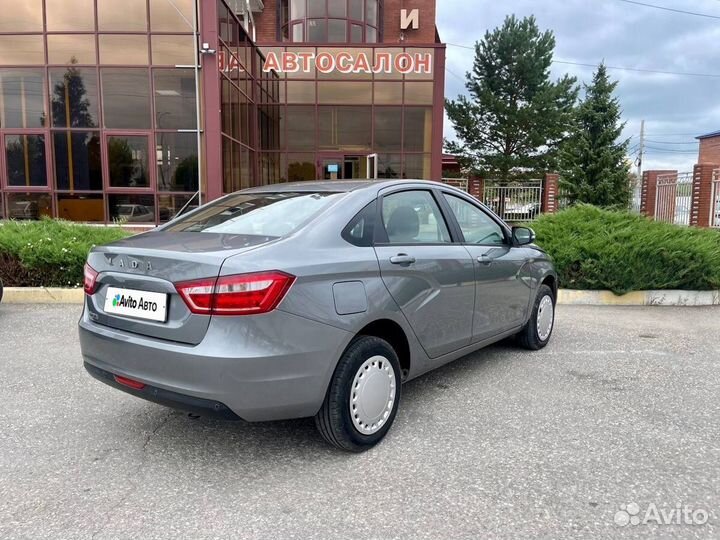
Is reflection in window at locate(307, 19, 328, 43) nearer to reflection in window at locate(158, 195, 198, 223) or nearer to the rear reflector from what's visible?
reflection in window at locate(158, 195, 198, 223)

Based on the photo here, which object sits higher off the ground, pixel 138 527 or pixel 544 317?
pixel 544 317

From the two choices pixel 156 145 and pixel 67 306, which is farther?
pixel 156 145

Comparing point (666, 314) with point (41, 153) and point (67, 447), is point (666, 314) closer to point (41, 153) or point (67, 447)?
point (67, 447)

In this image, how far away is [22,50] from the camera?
47.2 feet

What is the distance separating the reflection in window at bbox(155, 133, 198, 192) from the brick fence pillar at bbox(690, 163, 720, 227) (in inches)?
571

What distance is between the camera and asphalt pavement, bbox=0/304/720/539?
2510 millimetres

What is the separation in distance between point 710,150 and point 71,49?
42.7 m

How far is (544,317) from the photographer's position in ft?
17.5

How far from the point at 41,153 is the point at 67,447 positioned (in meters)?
13.7

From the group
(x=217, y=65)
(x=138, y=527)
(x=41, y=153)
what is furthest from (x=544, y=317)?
(x=41, y=153)

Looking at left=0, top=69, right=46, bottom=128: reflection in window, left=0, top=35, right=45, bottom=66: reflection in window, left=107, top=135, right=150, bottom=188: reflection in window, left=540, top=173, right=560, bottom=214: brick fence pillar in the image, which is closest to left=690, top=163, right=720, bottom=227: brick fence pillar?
left=540, top=173, right=560, bottom=214: brick fence pillar

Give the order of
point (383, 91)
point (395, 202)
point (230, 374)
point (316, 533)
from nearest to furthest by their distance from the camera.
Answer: point (316, 533) < point (230, 374) < point (395, 202) < point (383, 91)

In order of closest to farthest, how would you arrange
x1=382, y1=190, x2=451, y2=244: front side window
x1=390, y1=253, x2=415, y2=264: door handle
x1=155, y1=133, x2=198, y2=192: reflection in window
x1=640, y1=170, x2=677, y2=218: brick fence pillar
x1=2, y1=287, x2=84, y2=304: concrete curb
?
x1=390, y1=253, x2=415, y2=264: door handle
x1=382, y1=190, x2=451, y2=244: front side window
x1=2, y1=287, x2=84, y2=304: concrete curb
x1=155, y1=133, x2=198, y2=192: reflection in window
x1=640, y1=170, x2=677, y2=218: brick fence pillar

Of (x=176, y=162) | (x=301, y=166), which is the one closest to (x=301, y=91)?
(x=301, y=166)
